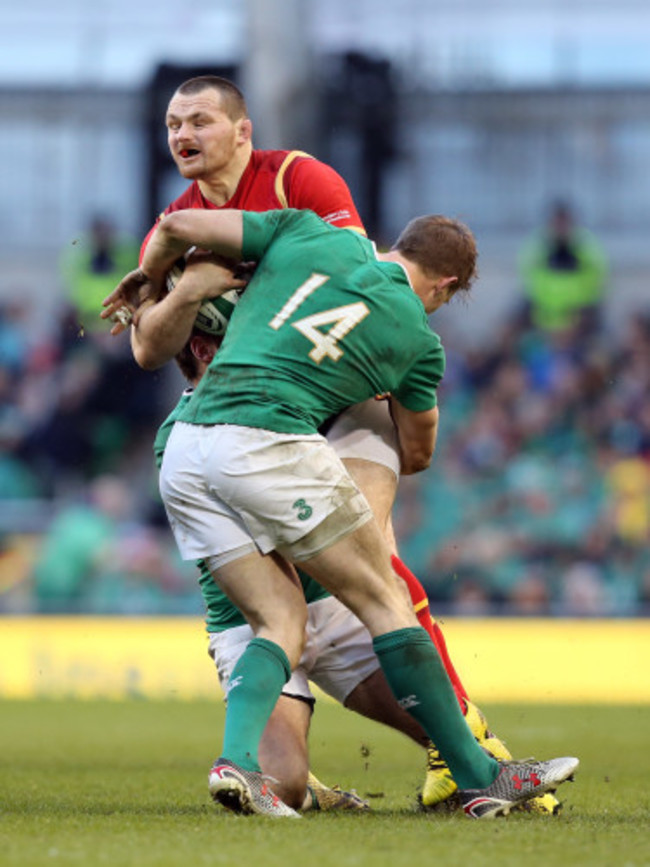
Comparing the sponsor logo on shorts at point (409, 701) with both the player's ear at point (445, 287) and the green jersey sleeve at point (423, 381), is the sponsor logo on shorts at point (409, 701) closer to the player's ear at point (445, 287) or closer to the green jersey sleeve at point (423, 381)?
the green jersey sleeve at point (423, 381)

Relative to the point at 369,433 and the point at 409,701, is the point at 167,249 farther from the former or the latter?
the point at 409,701

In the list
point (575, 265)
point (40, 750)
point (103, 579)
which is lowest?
point (103, 579)

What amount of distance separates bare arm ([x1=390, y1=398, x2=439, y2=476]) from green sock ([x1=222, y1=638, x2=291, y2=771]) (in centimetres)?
87

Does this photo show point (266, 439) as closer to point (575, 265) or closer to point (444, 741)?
point (444, 741)

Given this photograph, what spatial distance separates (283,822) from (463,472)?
33.9 ft

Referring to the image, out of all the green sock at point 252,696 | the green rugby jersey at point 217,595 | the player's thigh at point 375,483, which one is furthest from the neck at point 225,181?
the green sock at point 252,696

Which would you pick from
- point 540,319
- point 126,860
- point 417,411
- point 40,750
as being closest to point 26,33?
point 540,319

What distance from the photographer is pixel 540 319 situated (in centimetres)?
1557

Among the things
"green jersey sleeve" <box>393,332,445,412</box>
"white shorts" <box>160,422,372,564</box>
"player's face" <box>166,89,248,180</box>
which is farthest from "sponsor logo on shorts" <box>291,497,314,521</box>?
"player's face" <box>166,89,248,180</box>

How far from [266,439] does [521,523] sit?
955 centimetres

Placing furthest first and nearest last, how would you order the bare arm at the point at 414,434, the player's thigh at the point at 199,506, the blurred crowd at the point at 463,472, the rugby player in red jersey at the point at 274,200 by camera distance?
1. the blurred crowd at the point at 463,472
2. the bare arm at the point at 414,434
3. the rugby player in red jersey at the point at 274,200
4. the player's thigh at the point at 199,506

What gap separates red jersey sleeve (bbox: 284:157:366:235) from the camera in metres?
4.99

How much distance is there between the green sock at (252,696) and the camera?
4.33 metres

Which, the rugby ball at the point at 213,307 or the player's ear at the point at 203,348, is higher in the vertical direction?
the rugby ball at the point at 213,307
